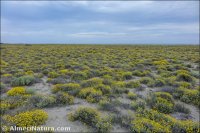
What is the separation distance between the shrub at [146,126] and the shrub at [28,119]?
2.81 m

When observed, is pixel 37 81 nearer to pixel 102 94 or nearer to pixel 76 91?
pixel 76 91

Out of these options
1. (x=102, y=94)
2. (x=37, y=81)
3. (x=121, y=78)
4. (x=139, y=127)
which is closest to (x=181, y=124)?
(x=139, y=127)

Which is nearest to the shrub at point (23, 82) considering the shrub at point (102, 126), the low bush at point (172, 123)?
the shrub at point (102, 126)

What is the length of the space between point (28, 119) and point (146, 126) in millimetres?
3525

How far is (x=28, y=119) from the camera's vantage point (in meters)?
5.58

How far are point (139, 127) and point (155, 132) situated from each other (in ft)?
1.49

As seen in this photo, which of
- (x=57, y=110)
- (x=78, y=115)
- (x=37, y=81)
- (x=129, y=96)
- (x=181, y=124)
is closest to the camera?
(x=181, y=124)

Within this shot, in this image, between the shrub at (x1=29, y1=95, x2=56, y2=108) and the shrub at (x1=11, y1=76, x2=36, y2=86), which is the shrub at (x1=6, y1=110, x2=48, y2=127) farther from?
the shrub at (x1=11, y1=76, x2=36, y2=86)

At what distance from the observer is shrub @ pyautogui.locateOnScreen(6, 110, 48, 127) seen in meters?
5.43

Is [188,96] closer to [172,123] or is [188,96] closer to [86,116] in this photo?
[172,123]

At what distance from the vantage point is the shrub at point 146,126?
5246mm

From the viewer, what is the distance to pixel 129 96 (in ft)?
27.0

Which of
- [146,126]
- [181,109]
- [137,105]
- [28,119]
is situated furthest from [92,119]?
[181,109]

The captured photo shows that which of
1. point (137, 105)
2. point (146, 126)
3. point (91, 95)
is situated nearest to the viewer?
point (146, 126)
